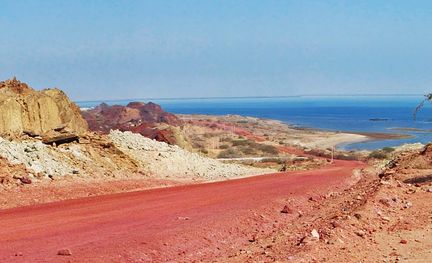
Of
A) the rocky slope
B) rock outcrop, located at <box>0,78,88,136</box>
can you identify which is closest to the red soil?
the rocky slope

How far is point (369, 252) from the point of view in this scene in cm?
1095

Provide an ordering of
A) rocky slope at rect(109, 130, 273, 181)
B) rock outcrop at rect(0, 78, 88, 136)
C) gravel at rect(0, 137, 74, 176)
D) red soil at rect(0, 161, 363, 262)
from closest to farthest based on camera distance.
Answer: red soil at rect(0, 161, 363, 262), gravel at rect(0, 137, 74, 176), rock outcrop at rect(0, 78, 88, 136), rocky slope at rect(109, 130, 273, 181)

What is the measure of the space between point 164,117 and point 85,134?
61228 mm

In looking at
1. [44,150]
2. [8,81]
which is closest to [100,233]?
[44,150]

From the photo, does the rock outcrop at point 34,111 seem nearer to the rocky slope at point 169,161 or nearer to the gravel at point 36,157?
the gravel at point 36,157

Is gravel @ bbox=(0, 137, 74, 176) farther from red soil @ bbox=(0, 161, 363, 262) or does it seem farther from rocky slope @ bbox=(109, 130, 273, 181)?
rocky slope @ bbox=(109, 130, 273, 181)

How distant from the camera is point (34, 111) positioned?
2633 centimetres

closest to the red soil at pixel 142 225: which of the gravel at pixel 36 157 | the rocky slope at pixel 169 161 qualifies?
the gravel at pixel 36 157

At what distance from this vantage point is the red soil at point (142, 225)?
11141mm

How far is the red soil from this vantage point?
36.6ft

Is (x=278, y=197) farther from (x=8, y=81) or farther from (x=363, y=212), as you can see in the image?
(x=8, y=81)

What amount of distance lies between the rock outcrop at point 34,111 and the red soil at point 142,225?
772 cm

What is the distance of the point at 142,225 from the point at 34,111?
14.6 metres

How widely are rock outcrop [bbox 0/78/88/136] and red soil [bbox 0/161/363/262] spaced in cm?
772
